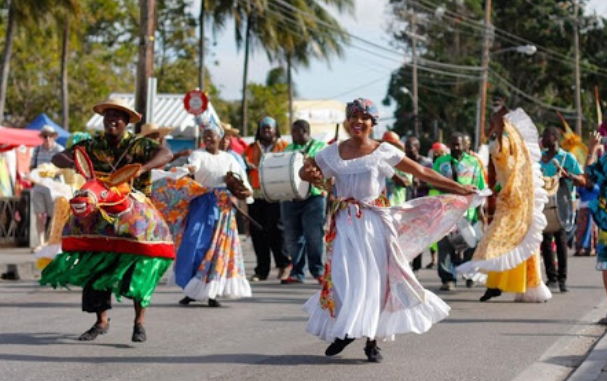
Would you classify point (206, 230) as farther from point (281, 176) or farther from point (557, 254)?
point (557, 254)

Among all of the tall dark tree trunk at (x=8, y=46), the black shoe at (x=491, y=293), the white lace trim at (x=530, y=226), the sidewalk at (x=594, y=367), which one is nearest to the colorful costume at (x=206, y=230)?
the white lace trim at (x=530, y=226)

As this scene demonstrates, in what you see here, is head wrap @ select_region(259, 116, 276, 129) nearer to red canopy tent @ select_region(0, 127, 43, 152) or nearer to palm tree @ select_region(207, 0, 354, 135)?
red canopy tent @ select_region(0, 127, 43, 152)

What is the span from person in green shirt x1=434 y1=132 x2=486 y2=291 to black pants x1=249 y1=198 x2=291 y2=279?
8.04 feet

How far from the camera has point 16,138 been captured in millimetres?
24625

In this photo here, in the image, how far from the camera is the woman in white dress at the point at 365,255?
26.8 feet

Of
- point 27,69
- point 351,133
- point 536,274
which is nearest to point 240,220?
point 536,274

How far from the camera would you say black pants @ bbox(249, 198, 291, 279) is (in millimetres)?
15591

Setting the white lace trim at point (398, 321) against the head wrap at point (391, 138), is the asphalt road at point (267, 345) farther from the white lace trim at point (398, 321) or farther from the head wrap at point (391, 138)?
the head wrap at point (391, 138)

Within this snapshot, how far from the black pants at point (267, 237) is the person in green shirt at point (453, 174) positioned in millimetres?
2451

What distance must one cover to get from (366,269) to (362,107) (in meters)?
1.11

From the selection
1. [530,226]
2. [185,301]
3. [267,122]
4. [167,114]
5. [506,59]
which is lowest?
[185,301]

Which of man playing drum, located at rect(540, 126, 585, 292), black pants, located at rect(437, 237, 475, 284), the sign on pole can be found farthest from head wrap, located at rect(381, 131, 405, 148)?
the sign on pole

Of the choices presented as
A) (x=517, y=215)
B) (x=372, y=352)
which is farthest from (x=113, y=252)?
(x=517, y=215)

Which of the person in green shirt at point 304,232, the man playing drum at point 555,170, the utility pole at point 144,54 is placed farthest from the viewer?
the utility pole at point 144,54
